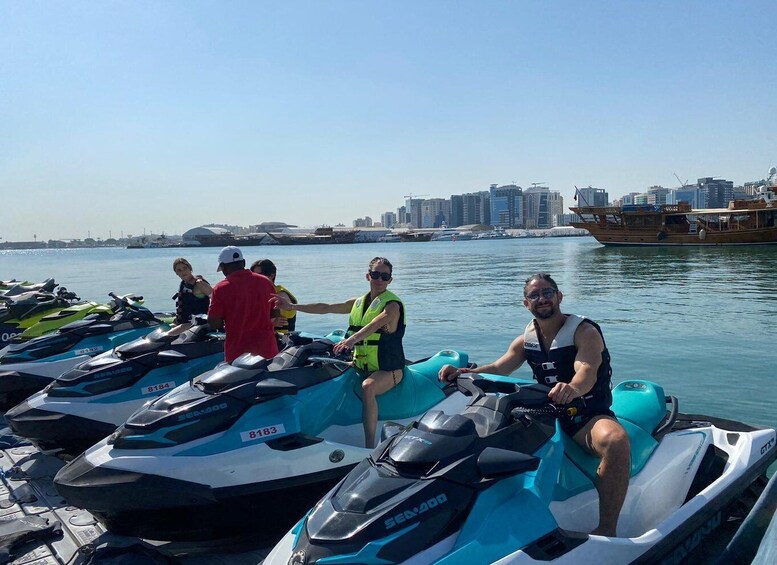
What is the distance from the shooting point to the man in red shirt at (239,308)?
5.00 metres

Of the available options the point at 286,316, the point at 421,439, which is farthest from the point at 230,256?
the point at 421,439

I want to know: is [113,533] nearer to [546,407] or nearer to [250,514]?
[250,514]

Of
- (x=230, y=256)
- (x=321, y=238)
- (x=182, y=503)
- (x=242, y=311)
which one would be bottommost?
(x=321, y=238)

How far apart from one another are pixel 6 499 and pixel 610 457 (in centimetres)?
431

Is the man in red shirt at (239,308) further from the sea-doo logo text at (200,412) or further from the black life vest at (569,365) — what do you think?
the black life vest at (569,365)

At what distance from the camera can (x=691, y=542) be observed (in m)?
3.33

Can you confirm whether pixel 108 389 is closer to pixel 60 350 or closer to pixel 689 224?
pixel 60 350

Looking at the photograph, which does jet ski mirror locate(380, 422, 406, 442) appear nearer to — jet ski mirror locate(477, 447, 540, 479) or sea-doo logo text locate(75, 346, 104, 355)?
jet ski mirror locate(477, 447, 540, 479)

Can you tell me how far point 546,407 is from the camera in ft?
10.4

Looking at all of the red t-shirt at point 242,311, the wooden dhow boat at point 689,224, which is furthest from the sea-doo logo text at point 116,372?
the wooden dhow boat at point 689,224

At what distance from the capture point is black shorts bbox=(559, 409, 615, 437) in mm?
3338

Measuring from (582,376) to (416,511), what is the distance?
115cm

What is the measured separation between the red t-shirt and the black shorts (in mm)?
2586

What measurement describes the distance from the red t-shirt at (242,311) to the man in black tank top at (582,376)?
82.3 inches
